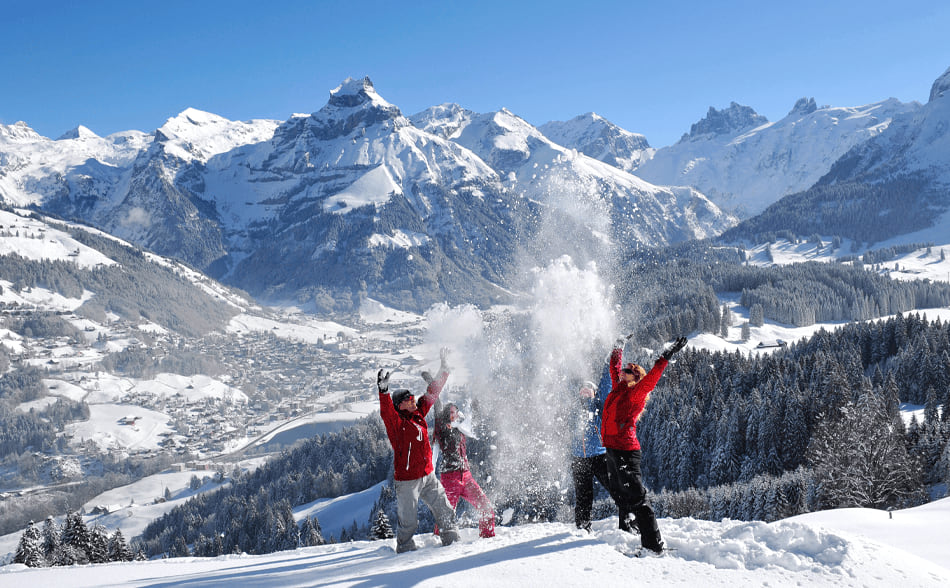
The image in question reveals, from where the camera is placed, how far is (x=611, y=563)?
27.3 ft

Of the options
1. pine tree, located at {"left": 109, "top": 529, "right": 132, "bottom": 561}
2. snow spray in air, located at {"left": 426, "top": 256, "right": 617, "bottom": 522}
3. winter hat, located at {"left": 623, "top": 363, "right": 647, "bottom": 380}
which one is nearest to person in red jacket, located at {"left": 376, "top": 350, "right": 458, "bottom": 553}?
winter hat, located at {"left": 623, "top": 363, "right": 647, "bottom": 380}

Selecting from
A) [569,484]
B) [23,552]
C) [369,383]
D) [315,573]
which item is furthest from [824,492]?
[369,383]

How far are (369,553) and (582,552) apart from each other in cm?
469

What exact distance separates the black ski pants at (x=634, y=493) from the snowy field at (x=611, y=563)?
333 mm

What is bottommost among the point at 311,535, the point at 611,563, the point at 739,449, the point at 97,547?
the point at 311,535

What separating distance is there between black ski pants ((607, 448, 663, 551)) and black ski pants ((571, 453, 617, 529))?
84 centimetres

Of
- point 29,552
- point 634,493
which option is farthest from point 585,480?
point 29,552

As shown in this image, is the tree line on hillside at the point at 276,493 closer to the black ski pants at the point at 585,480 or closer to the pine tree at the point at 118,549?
the pine tree at the point at 118,549

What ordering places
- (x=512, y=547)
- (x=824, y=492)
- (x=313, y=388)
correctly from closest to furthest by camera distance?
(x=512, y=547) < (x=824, y=492) < (x=313, y=388)

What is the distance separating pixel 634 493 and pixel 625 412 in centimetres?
132

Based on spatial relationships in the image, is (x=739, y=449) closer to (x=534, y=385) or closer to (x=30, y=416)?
(x=534, y=385)

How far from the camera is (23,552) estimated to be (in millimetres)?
28938

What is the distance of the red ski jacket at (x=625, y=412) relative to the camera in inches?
373

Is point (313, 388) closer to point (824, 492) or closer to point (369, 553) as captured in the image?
point (824, 492)
